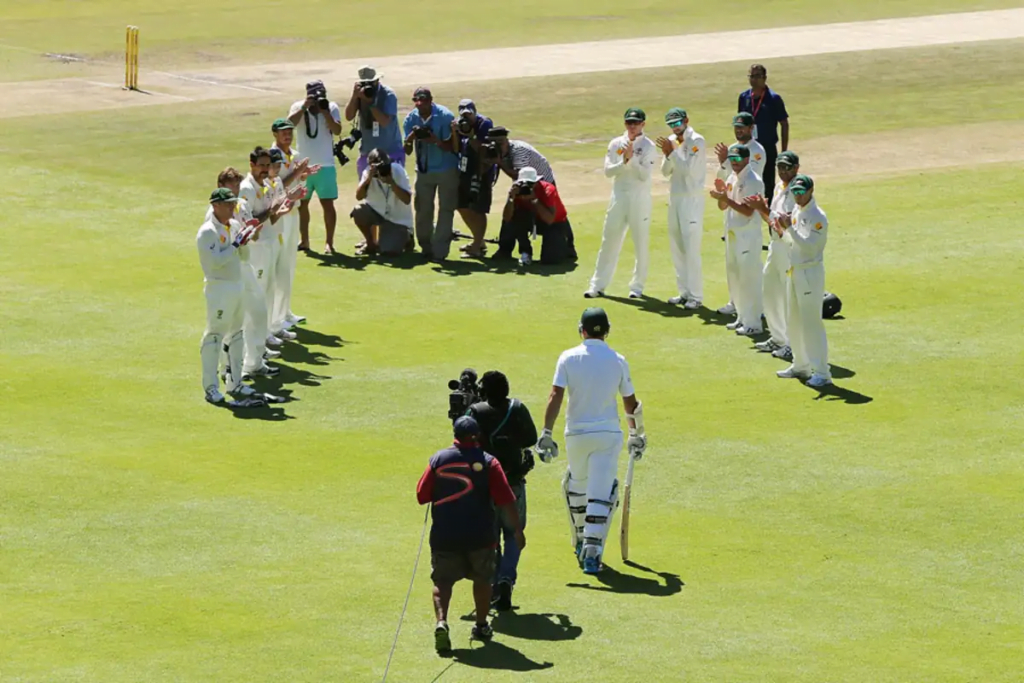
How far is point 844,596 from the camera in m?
13.5

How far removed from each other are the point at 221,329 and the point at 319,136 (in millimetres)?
6874

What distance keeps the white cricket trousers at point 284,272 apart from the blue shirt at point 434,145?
170 inches

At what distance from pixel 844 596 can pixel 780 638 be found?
1.17m

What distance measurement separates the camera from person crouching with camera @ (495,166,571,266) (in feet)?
81.7

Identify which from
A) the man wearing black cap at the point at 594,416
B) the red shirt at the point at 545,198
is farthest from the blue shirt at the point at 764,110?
the man wearing black cap at the point at 594,416

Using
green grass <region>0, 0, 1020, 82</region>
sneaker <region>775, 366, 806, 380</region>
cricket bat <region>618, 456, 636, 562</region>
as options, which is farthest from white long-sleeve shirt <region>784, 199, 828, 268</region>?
green grass <region>0, 0, 1020, 82</region>

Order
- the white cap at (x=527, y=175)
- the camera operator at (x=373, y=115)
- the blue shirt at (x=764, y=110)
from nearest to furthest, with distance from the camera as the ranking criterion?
the white cap at (x=527, y=175) → the camera operator at (x=373, y=115) → the blue shirt at (x=764, y=110)

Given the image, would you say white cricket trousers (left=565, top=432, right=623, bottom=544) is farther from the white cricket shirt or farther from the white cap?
the white cap

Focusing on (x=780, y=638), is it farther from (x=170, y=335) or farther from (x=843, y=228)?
(x=843, y=228)

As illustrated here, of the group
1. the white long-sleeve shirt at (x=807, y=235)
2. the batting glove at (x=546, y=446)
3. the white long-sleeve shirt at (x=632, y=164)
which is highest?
the white long-sleeve shirt at (x=632, y=164)

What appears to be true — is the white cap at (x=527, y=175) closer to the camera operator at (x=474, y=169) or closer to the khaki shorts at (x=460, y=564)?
the camera operator at (x=474, y=169)

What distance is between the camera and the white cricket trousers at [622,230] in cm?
2319

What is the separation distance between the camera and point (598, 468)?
46.3 ft

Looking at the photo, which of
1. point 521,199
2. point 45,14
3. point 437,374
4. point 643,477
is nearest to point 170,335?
point 437,374
